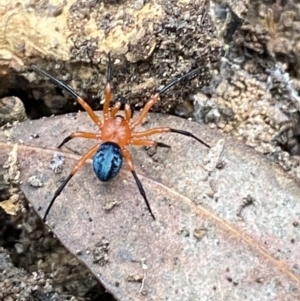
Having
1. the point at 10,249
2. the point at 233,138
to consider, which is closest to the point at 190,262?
the point at 233,138

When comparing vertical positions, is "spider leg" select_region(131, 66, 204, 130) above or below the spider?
above

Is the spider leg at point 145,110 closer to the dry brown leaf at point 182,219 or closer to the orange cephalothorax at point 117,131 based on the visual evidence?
the orange cephalothorax at point 117,131

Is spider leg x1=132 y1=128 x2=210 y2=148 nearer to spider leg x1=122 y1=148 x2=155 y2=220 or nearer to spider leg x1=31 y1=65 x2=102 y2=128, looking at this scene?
spider leg x1=122 y1=148 x2=155 y2=220

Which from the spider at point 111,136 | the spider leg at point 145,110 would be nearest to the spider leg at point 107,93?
the spider at point 111,136

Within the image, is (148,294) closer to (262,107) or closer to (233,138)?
(233,138)

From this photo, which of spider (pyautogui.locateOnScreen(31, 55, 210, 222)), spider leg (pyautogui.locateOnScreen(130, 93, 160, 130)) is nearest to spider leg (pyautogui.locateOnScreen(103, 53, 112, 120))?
spider (pyautogui.locateOnScreen(31, 55, 210, 222))

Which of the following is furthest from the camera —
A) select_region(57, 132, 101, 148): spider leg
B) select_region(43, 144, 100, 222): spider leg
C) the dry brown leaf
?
select_region(57, 132, 101, 148): spider leg
